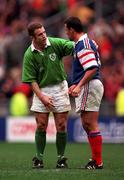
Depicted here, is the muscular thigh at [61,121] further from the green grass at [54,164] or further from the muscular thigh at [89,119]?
the green grass at [54,164]

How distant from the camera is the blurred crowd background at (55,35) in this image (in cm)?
1994

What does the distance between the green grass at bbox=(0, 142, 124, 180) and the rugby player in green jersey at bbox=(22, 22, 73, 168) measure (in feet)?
1.64

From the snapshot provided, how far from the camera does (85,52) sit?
1027cm

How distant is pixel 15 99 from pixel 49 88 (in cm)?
906

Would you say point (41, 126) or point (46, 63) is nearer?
point (46, 63)

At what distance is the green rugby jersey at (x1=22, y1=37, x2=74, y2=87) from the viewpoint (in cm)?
1080

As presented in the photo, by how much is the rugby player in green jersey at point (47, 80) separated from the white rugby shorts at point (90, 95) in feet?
1.58

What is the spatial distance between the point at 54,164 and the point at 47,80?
1551mm

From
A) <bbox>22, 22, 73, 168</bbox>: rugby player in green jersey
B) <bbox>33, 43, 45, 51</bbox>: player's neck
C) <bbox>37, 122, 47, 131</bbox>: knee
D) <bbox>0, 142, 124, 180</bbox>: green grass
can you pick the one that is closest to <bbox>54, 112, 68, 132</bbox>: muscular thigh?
<bbox>22, 22, 73, 168</bbox>: rugby player in green jersey

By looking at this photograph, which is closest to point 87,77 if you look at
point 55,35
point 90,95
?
point 90,95

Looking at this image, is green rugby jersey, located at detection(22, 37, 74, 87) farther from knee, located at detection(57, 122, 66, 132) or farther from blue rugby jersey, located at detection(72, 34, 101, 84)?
knee, located at detection(57, 122, 66, 132)

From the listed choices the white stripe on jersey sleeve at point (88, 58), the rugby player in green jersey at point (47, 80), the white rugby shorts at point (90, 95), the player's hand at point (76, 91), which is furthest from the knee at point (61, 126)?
the white stripe on jersey sleeve at point (88, 58)

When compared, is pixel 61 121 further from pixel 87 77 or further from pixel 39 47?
pixel 39 47

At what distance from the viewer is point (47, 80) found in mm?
10859
